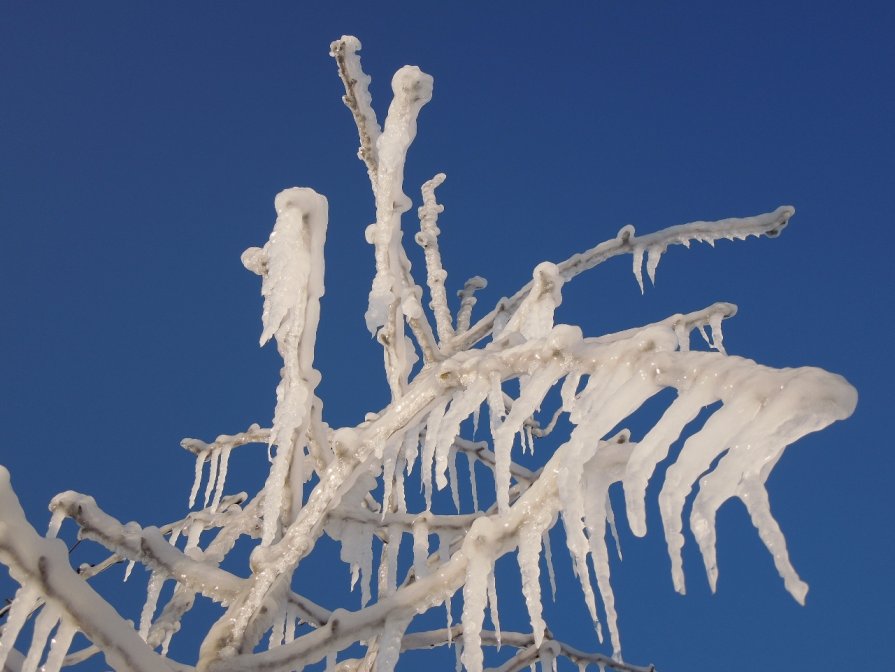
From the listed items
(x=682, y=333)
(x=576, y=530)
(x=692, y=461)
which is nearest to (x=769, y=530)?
(x=692, y=461)

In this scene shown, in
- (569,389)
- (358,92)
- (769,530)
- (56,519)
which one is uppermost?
(358,92)

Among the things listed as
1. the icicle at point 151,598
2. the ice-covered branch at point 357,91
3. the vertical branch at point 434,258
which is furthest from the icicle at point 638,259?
the icicle at point 151,598

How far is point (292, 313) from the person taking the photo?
6.21 ft

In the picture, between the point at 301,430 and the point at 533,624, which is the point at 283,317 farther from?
the point at 533,624

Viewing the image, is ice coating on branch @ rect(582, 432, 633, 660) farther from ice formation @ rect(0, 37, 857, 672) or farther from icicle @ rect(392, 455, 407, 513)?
icicle @ rect(392, 455, 407, 513)

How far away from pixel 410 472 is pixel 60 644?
97cm

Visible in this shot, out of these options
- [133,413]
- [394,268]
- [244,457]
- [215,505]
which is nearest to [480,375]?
[394,268]

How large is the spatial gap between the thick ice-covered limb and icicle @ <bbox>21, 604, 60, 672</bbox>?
0.08ft

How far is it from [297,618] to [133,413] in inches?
2889

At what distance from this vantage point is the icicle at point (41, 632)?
1489 millimetres

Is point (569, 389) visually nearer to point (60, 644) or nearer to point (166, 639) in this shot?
point (60, 644)

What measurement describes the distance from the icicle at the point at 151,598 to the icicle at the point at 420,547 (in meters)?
0.81

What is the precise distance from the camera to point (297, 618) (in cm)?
242

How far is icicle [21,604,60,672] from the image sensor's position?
149 centimetres
